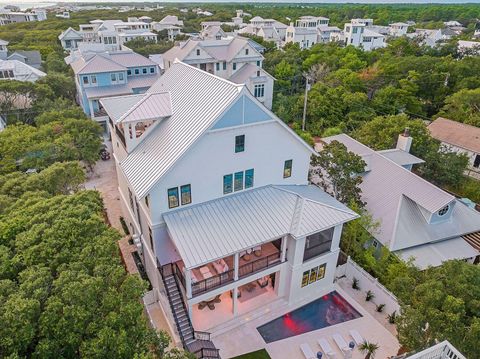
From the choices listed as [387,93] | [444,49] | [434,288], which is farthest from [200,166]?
[444,49]

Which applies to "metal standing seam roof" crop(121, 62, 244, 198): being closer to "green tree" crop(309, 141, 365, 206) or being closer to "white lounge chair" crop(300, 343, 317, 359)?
"green tree" crop(309, 141, 365, 206)

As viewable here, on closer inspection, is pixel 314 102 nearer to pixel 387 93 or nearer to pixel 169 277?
pixel 387 93

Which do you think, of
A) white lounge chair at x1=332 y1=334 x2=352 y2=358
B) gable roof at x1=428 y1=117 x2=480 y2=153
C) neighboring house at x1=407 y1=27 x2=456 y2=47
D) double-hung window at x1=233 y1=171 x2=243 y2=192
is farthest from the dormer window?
neighboring house at x1=407 y1=27 x2=456 y2=47

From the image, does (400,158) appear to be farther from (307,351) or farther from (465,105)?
(465,105)

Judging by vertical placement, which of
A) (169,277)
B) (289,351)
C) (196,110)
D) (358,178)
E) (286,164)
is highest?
(196,110)

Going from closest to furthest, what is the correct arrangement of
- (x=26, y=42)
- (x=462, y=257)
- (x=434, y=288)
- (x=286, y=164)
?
(x=434, y=288) → (x=286, y=164) → (x=462, y=257) → (x=26, y=42)

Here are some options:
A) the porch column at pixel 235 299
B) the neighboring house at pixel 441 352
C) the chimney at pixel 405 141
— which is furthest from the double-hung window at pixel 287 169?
the chimney at pixel 405 141
